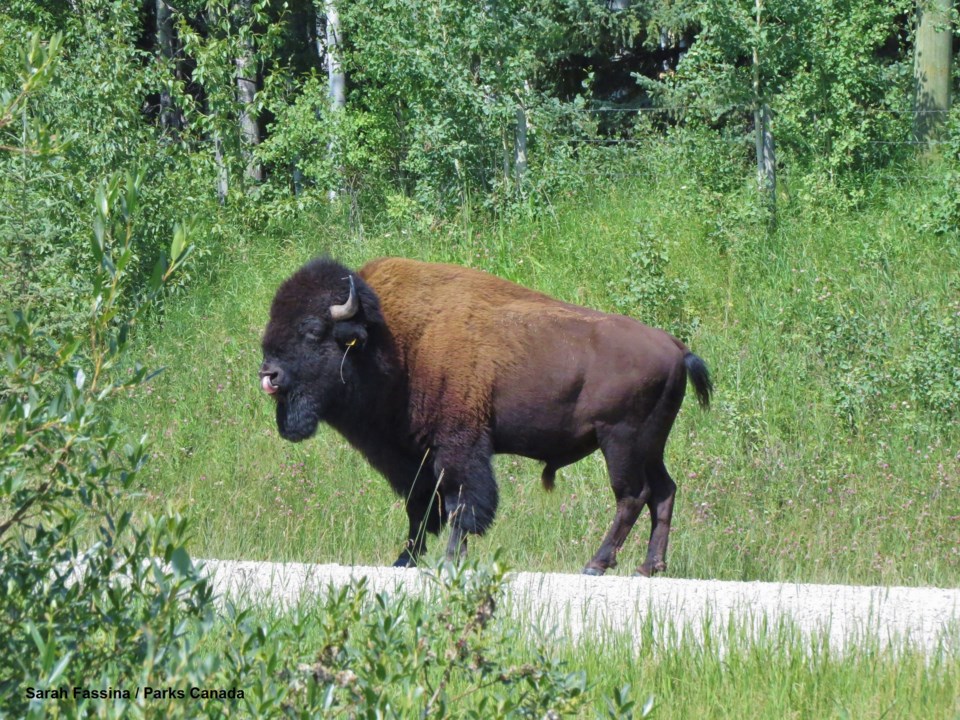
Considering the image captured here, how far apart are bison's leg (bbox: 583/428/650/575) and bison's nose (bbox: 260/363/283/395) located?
2.07 m

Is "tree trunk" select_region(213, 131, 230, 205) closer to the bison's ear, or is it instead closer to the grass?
the bison's ear

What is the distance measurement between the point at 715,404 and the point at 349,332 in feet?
15.6

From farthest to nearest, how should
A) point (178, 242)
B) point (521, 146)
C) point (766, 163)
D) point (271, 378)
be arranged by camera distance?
1. point (521, 146)
2. point (766, 163)
3. point (271, 378)
4. point (178, 242)

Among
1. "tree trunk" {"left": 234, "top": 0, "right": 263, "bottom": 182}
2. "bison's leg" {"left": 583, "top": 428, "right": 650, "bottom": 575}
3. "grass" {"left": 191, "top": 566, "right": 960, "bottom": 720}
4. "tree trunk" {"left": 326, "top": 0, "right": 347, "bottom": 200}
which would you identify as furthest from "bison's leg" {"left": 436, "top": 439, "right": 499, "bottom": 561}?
"tree trunk" {"left": 326, "top": 0, "right": 347, "bottom": 200}

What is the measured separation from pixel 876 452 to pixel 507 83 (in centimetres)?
695

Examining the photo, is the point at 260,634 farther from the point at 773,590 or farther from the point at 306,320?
the point at 306,320

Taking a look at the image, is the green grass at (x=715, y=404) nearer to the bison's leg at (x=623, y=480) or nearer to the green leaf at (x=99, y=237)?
the bison's leg at (x=623, y=480)

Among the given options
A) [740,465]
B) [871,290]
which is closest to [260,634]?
[740,465]

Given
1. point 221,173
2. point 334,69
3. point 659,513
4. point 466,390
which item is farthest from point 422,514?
point 334,69

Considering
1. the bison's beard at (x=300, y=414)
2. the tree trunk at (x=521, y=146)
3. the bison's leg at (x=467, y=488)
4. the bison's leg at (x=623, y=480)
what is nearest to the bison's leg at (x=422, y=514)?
the bison's leg at (x=467, y=488)

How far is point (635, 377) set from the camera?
7.63 m

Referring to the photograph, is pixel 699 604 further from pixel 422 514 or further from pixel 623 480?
pixel 422 514

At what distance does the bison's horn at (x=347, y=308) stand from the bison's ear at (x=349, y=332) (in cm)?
5

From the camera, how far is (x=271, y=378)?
750 centimetres
